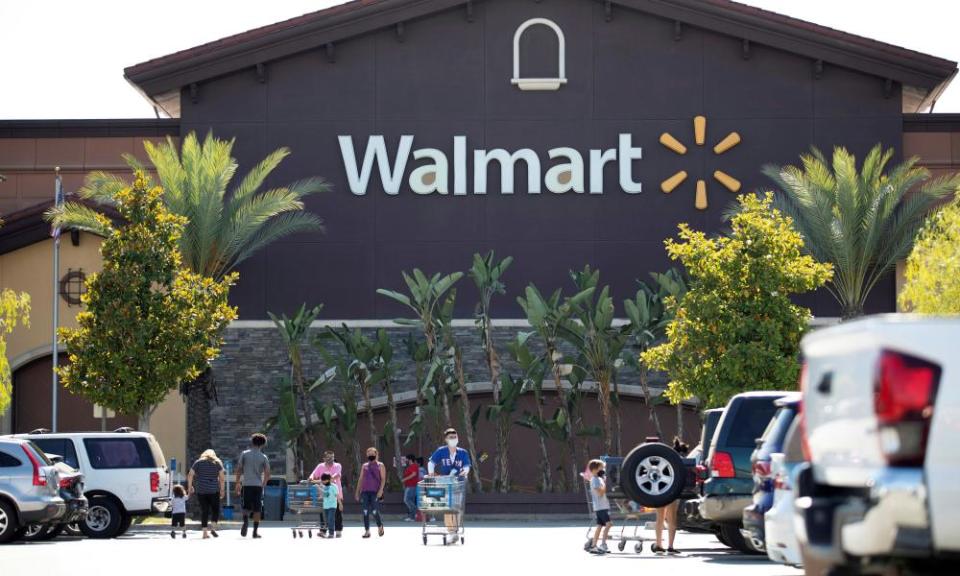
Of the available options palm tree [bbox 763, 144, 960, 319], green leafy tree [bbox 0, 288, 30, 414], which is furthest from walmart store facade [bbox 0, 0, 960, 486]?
green leafy tree [bbox 0, 288, 30, 414]

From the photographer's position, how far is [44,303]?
131 feet

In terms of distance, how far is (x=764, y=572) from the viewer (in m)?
18.1

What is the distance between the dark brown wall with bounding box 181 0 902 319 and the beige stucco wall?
333 centimetres

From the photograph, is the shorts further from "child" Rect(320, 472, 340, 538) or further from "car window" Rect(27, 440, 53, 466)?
"car window" Rect(27, 440, 53, 466)

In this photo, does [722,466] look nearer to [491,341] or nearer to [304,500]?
[304,500]

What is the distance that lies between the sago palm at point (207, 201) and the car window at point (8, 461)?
1188 centimetres

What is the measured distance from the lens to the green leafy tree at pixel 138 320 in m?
34.1

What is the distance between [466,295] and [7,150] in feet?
39.3

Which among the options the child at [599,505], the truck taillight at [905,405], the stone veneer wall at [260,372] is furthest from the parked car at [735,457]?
the stone veneer wall at [260,372]

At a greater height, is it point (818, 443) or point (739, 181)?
point (739, 181)

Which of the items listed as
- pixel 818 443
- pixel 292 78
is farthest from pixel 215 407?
pixel 818 443

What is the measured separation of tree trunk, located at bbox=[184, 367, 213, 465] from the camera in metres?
36.9

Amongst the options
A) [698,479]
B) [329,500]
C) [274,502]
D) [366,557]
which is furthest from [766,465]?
[274,502]

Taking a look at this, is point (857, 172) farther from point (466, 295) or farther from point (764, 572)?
point (764, 572)
